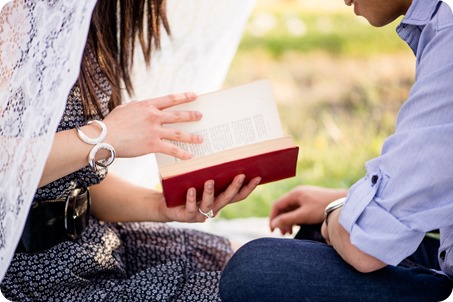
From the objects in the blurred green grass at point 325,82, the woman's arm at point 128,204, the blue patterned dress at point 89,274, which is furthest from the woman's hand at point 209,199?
the blurred green grass at point 325,82

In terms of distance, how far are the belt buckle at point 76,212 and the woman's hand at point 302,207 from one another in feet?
1.88

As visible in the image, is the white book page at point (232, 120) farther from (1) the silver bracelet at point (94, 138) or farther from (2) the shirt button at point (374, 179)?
(2) the shirt button at point (374, 179)

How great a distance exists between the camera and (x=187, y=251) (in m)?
2.00

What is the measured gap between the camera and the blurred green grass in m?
3.39

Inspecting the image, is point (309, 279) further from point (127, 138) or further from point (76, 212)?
point (76, 212)

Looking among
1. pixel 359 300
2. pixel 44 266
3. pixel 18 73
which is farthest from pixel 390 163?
pixel 44 266

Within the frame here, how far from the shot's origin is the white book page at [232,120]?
1649 millimetres

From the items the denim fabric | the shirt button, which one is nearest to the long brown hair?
the denim fabric

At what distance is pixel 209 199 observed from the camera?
68.1 inches

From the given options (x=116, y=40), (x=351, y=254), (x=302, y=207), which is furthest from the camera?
(x=302, y=207)

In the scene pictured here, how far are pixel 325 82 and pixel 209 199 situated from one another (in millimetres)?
2627

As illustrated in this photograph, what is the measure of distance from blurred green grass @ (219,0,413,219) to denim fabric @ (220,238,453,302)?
1.57m

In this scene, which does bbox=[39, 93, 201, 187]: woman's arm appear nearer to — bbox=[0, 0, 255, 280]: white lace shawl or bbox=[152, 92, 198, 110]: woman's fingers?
bbox=[152, 92, 198, 110]: woman's fingers

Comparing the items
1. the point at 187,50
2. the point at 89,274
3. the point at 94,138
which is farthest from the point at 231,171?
the point at 187,50
